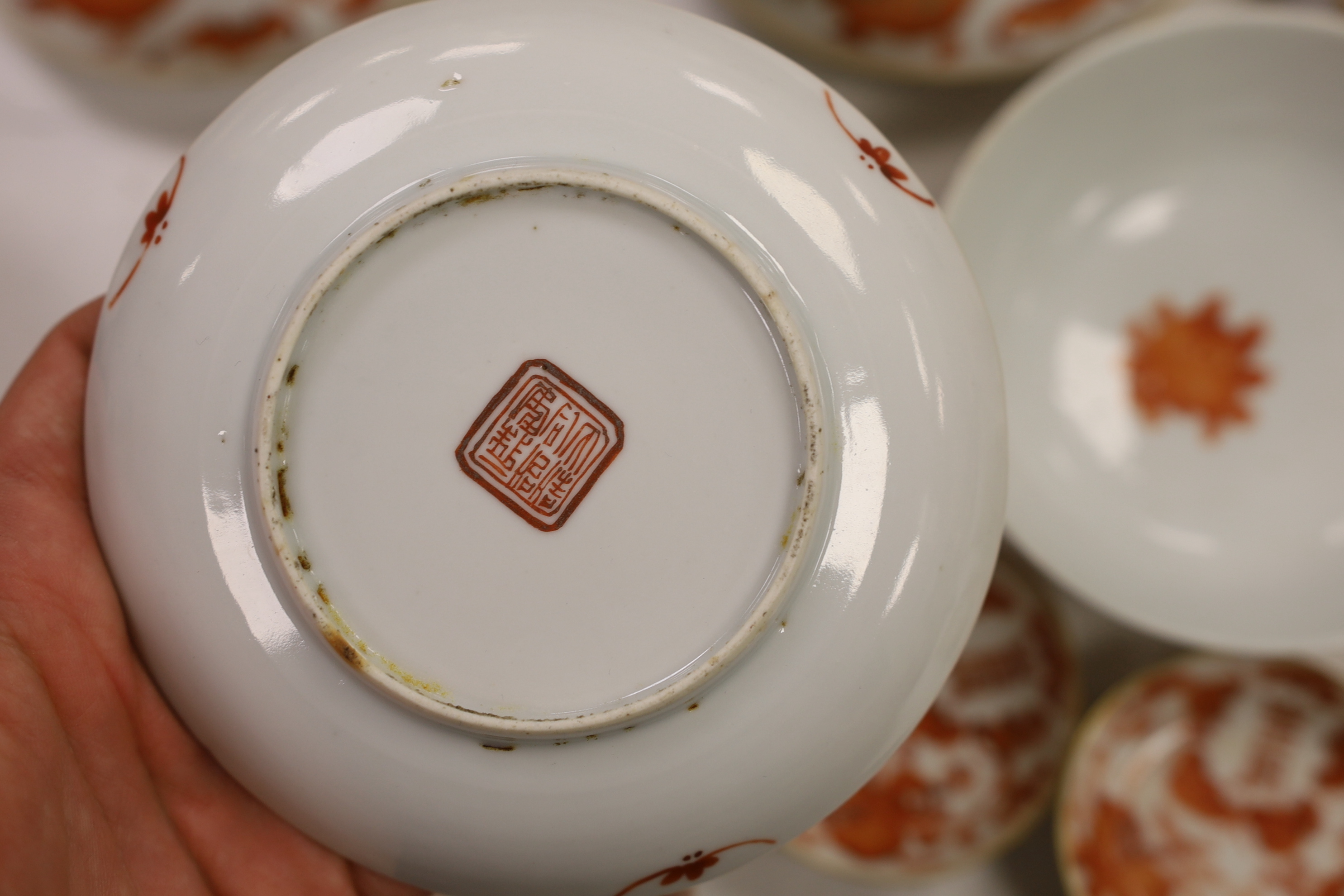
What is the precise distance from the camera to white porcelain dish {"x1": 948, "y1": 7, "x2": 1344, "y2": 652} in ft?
3.24

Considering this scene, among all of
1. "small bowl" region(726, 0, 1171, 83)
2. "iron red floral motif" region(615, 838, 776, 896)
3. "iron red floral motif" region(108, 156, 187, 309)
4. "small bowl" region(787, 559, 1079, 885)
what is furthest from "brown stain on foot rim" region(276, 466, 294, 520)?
"small bowl" region(787, 559, 1079, 885)

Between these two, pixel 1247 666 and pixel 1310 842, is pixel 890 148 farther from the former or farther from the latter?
pixel 1310 842

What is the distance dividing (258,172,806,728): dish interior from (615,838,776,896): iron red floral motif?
0.38ft

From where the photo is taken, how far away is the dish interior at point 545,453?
485mm

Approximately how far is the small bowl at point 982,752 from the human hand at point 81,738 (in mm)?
648

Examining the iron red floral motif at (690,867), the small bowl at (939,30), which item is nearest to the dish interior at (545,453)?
the iron red floral motif at (690,867)

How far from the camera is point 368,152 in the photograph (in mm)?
493

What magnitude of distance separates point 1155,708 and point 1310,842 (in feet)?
0.72

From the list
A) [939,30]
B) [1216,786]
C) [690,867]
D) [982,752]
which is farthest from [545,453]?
[1216,786]

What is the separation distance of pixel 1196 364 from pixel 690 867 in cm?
84

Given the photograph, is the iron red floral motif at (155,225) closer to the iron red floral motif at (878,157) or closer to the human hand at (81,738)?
the human hand at (81,738)

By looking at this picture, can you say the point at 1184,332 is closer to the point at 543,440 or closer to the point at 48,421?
the point at 543,440

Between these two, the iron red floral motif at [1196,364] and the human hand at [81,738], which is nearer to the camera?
the human hand at [81,738]

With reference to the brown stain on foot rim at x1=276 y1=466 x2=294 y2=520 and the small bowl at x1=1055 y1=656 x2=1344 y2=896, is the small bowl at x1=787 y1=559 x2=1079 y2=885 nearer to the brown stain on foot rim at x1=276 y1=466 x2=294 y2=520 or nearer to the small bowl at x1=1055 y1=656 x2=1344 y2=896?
the small bowl at x1=1055 y1=656 x2=1344 y2=896
